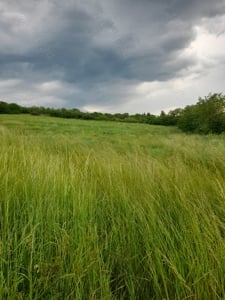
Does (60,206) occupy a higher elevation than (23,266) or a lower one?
higher

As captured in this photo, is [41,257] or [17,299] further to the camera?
[41,257]

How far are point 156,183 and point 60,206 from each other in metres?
0.91

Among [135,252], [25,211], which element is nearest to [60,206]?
[25,211]

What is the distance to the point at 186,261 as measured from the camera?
113cm

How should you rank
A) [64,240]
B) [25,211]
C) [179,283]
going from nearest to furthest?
[179,283] < [64,240] < [25,211]

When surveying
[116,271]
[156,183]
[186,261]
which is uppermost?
[156,183]

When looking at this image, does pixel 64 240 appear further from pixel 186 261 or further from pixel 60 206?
pixel 186 261

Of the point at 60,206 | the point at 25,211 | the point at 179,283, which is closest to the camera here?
the point at 179,283

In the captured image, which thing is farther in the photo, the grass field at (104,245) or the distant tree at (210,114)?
the distant tree at (210,114)

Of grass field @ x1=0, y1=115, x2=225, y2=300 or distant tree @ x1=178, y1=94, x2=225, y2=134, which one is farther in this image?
distant tree @ x1=178, y1=94, x2=225, y2=134

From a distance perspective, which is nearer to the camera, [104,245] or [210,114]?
[104,245]

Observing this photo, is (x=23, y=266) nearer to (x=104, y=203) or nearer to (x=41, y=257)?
(x=41, y=257)

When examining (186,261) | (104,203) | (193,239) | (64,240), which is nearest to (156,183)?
(104,203)

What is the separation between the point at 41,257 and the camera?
1.13m
